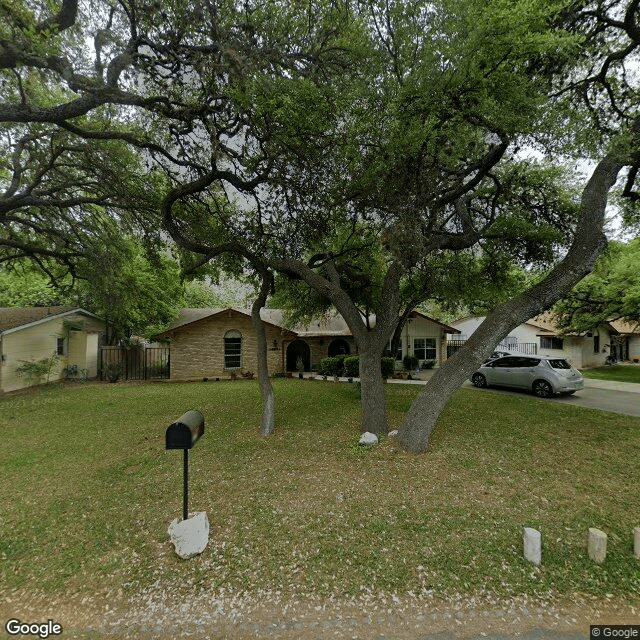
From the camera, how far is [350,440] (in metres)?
6.87

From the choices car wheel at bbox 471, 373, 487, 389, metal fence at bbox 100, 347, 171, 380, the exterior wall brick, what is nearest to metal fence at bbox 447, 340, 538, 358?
car wheel at bbox 471, 373, 487, 389

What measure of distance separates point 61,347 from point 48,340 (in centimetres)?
121

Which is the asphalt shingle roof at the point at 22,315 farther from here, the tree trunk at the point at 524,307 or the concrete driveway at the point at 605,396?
the concrete driveway at the point at 605,396

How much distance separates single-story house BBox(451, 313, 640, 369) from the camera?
22562 mm

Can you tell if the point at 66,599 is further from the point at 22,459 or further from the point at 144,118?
the point at 144,118

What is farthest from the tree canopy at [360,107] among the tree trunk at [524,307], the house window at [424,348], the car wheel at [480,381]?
the house window at [424,348]

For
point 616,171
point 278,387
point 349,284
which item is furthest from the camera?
point 278,387

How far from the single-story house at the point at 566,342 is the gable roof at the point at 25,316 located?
25997mm

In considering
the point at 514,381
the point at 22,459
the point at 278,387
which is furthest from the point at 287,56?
the point at 514,381

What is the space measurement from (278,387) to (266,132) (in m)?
11.1

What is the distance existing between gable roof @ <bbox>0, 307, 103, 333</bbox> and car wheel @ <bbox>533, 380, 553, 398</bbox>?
21.6 m

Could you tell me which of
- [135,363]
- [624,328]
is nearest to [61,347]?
[135,363]

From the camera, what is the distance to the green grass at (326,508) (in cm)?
343

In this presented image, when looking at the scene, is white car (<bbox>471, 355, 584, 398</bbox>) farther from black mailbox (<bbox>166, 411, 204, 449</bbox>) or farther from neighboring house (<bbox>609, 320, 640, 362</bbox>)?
neighboring house (<bbox>609, 320, 640, 362</bbox>)
